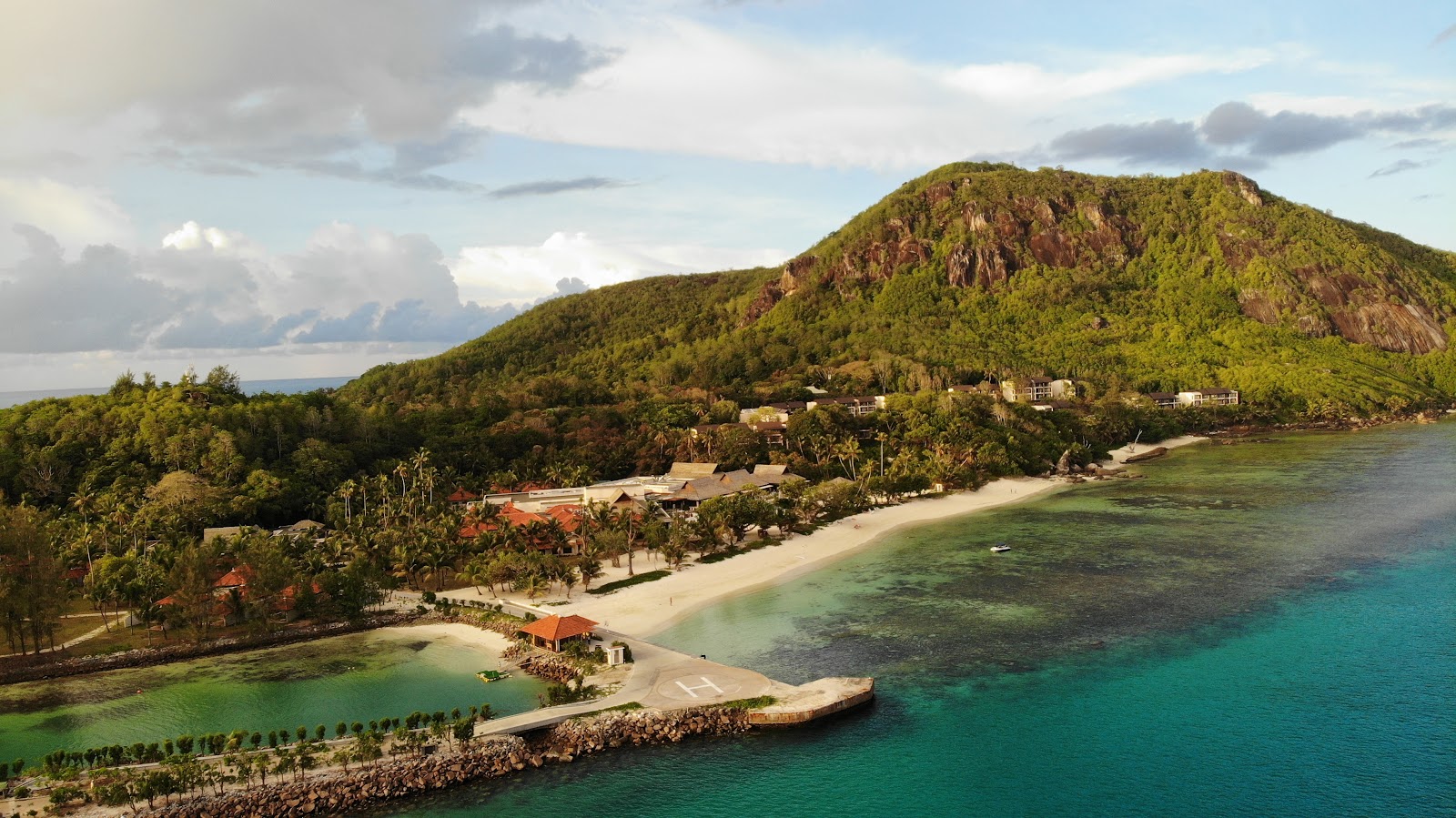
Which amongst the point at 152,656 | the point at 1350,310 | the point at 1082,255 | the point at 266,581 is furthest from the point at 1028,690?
the point at 1350,310

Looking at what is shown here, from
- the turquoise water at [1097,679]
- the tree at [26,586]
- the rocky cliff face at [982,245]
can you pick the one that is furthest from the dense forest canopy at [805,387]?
the turquoise water at [1097,679]

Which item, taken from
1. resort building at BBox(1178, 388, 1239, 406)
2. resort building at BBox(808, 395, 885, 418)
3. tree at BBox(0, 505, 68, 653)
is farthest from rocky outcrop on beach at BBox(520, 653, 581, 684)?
resort building at BBox(1178, 388, 1239, 406)

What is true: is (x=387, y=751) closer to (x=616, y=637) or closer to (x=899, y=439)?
(x=616, y=637)

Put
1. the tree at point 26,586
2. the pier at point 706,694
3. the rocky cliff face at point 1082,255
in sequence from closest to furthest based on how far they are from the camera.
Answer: the pier at point 706,694 → the tree at point 26,586 → the rocky cliff face at point 1082,255

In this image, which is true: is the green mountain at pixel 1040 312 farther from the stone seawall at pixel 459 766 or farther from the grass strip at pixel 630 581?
the stone seawall at pixel 459 766

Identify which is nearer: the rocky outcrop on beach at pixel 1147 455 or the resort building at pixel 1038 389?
the rocky outcrop on beach at pixel 1147 455

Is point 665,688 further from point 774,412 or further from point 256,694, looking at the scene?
point 774,412

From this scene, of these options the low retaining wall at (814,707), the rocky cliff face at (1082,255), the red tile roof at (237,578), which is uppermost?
the rocky cliff face at (1082,255)
